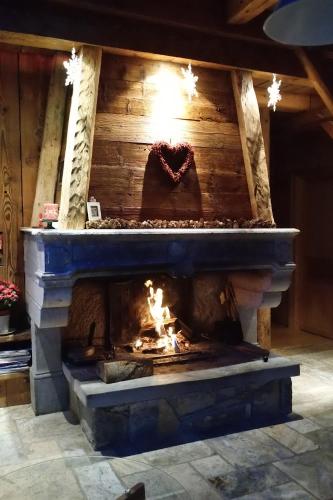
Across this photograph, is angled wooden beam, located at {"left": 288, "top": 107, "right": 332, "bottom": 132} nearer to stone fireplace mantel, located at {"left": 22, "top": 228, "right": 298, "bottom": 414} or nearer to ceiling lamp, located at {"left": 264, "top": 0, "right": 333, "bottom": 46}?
stone fireplace mantel, located at {"left": 22, "top": 228, "right": 298, "bottom": 414}

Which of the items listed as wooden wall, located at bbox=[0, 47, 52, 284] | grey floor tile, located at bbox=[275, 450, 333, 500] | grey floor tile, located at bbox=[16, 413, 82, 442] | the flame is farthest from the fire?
grey floor tile, located at bbox=[275, 450, 333, 500]

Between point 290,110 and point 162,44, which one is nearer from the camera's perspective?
point 162,44

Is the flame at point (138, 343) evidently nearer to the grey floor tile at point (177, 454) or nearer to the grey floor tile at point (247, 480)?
the grey floor tile at point (177, 454)

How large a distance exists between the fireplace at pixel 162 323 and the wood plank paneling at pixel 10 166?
253 mm

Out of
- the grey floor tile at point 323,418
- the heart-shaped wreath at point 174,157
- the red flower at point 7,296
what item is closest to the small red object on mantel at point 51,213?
the red flower at point 7,296

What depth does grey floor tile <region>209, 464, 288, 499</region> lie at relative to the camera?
271 centimetres

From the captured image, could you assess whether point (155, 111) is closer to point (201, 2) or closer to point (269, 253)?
point (201, 2)

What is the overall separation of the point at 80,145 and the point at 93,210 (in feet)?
1.61

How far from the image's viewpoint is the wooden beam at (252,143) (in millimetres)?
4121

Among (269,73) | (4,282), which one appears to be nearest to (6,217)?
(4,282)

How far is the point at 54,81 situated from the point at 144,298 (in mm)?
2053

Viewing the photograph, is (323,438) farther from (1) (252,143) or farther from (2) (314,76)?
(2) (314,76)

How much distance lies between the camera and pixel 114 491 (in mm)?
2551

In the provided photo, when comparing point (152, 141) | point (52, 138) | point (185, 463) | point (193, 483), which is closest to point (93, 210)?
point (152, 141)
